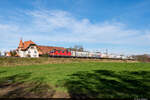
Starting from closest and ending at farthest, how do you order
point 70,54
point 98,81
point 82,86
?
1. point 82,86
2. point 98,81
3. point 70,54

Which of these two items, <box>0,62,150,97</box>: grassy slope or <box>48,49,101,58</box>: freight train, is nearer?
<box>0,62,150,97</box>: grassy slope

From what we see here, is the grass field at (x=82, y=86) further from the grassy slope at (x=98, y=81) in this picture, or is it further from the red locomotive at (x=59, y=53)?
the red locomotive at (x=59, y=53)

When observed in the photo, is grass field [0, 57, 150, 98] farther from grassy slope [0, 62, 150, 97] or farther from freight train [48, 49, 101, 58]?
freight train [48, 49, 101, 58]

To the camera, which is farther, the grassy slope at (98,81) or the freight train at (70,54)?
the freight train at (70,54)

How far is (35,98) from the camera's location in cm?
397

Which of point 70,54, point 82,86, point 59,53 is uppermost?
point 59,53

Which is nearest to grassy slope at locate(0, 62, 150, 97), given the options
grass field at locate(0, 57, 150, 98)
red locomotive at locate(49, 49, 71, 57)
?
grass field at locate(0, 57, 150, 98)

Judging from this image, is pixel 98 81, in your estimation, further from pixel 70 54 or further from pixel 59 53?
pixel 70 54

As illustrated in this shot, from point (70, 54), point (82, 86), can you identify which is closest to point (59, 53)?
point (70, 54)

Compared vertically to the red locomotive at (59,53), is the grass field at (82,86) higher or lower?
lower

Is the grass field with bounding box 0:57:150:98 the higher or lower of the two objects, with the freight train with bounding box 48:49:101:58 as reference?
lower

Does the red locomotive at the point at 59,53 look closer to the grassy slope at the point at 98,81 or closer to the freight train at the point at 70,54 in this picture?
the freight train at the point at 70,54

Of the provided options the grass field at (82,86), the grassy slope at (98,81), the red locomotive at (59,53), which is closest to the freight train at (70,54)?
the red locomotive at (59,53)

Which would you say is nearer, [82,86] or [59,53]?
[82,86]
